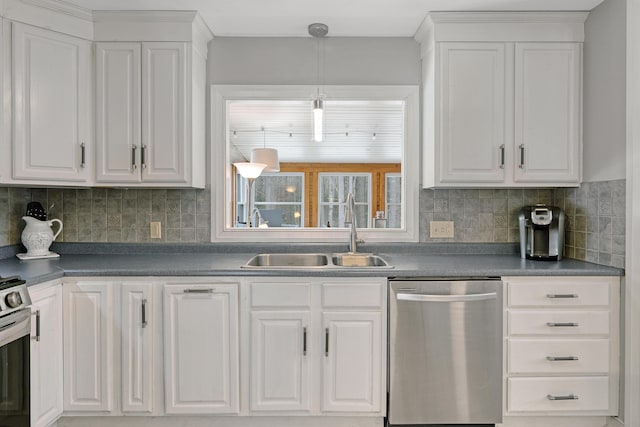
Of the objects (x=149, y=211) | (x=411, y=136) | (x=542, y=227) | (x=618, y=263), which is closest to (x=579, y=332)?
(x=618, y=263)

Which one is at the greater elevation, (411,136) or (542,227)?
(411,136)

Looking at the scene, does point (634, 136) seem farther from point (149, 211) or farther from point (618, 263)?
point (149, 211)

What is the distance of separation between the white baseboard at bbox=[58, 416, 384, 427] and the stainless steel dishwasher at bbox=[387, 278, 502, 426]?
25 cm

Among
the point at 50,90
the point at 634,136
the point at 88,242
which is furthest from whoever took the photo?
the point at 88,242

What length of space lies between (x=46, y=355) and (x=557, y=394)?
245cm

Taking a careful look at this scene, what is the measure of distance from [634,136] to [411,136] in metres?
1.14


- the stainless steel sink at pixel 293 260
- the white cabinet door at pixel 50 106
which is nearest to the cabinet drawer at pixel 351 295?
the stainless steel sink at pixel 293 260

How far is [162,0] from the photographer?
222 centimetres

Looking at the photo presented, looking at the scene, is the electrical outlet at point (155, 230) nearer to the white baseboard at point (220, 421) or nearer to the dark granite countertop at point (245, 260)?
the dark granite countertop at point (245, 260)

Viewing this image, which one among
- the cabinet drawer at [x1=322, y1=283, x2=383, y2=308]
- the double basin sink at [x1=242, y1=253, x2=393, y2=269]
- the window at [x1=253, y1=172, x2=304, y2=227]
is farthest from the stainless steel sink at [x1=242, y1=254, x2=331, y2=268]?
the window at [x1=253, y1=172, x2=304, y2=227]

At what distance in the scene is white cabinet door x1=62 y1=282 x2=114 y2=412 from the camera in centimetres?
203

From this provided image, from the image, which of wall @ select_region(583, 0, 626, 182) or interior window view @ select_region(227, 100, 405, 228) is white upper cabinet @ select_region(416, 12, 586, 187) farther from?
interior window view @ select_region(227, 100, 405, 228)

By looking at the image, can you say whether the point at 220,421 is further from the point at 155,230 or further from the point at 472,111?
the point at 472,111

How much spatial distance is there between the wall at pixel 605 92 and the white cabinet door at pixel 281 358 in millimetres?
1731
